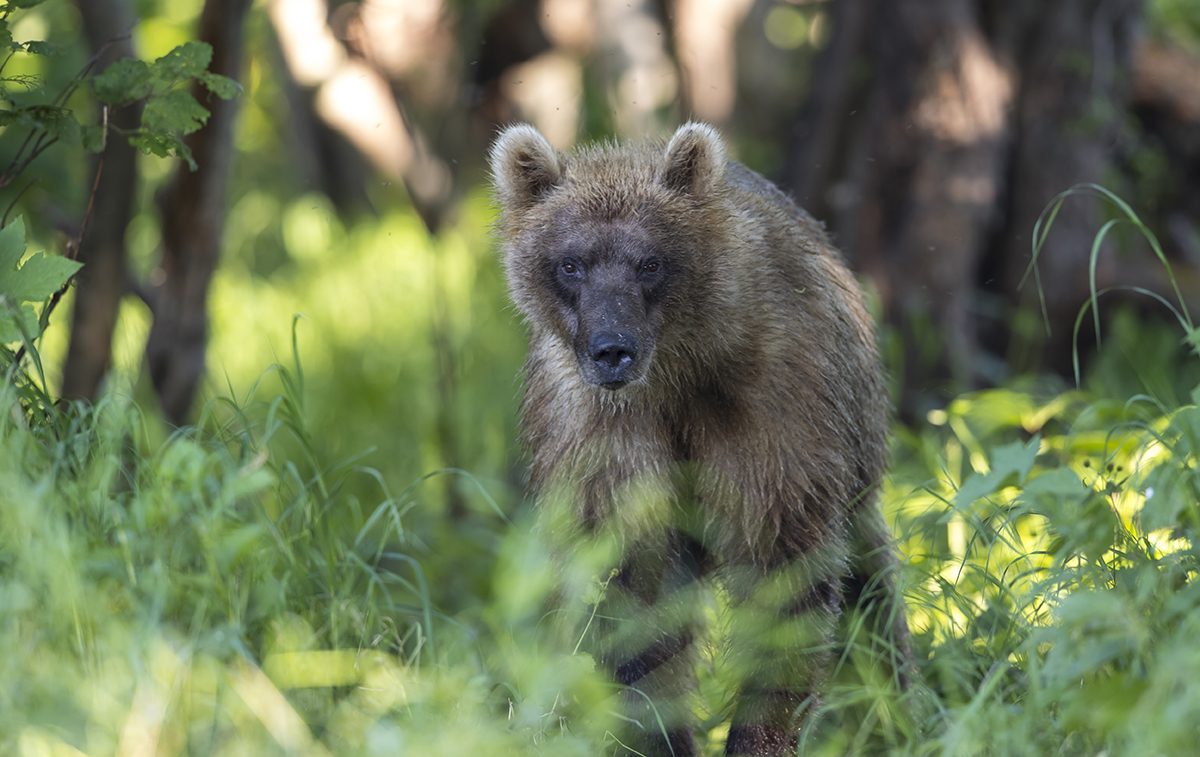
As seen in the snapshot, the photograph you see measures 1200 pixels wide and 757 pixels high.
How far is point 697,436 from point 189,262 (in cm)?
281

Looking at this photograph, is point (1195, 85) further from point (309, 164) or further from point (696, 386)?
point (309, 164)

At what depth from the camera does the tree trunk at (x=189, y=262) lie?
511cm

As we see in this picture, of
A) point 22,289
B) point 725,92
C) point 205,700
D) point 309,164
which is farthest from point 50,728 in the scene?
point 309,164

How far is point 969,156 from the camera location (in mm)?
7309

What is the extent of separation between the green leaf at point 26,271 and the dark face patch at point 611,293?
61.3 inches

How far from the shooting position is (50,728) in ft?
7.59

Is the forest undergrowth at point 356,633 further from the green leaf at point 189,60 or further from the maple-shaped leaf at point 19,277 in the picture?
the green leaf at point 189,60

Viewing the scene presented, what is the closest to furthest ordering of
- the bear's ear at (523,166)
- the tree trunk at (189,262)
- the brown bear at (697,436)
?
the brown bear at (697,436), the bear's ear at (523,166), the tree trunk at (189,262)

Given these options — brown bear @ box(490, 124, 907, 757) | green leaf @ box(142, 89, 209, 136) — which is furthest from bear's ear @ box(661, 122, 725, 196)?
green leaf @ box(142, 89, 209, 136)

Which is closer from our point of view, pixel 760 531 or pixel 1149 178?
pixel 760 531

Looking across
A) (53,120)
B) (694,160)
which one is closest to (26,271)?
(53,120)

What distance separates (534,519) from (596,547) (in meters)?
0.52

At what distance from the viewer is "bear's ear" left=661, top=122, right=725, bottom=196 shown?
4.06 metres

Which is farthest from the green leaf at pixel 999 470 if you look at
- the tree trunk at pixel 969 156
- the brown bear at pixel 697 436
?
the tree trunk at pixel 969 156
